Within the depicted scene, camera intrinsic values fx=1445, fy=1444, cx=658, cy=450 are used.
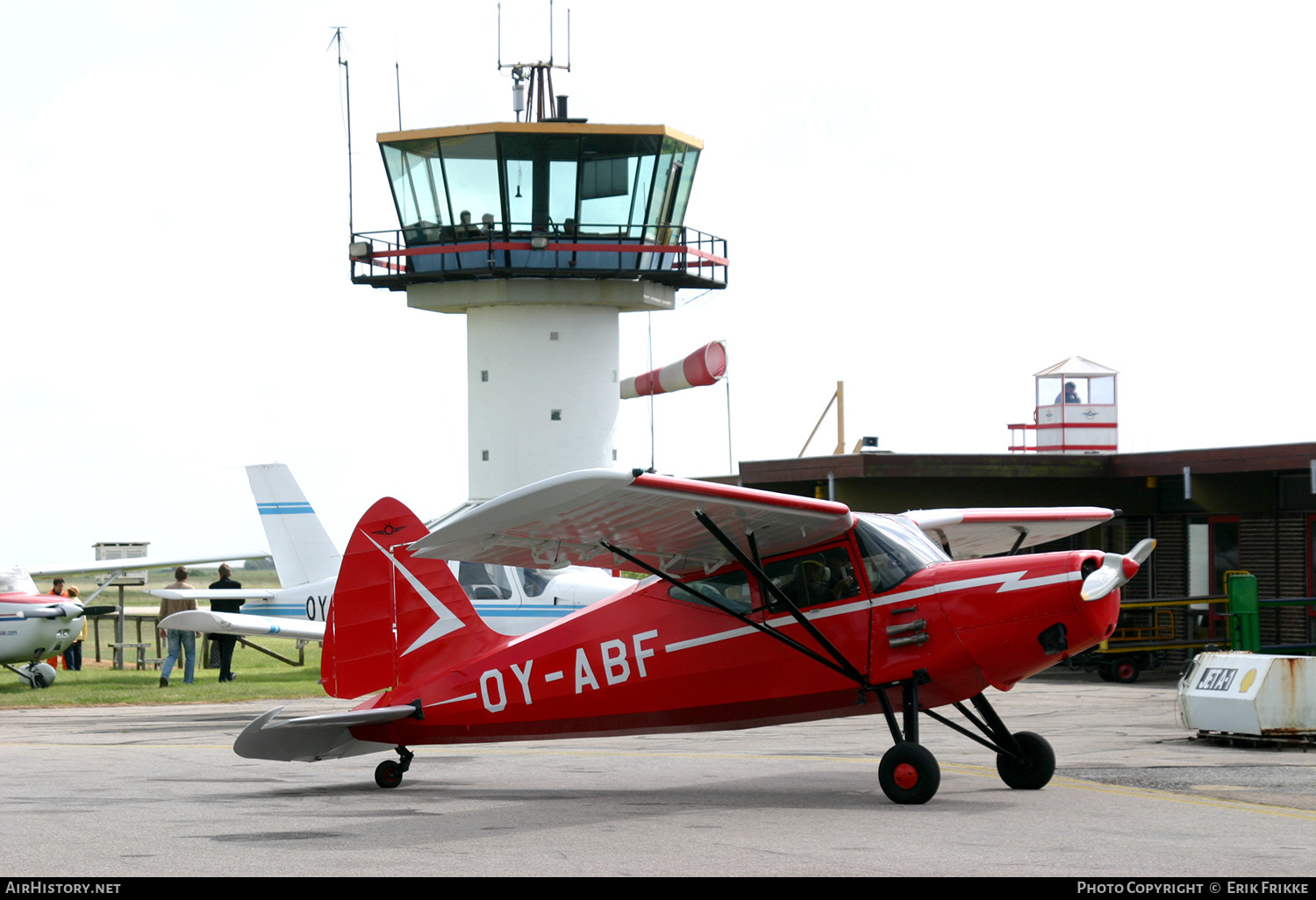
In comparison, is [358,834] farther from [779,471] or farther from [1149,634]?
[1149,634]

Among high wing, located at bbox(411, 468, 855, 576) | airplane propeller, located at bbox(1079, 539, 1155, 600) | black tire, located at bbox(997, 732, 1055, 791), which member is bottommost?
black tire, located at bbox(997, 732, 1055, 791)

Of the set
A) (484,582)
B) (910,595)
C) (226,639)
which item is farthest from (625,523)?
(226,639)

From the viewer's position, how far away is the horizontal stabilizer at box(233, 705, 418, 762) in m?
9.83

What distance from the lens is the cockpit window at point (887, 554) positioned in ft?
30.6

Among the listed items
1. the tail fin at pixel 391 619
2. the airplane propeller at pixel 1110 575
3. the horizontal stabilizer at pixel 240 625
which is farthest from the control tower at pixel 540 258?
the airplane propeller at pixel 1110 575

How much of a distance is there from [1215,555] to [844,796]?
16055 millimetres

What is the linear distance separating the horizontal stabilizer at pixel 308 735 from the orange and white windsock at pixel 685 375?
1855cm

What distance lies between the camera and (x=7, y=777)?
37.9 feet

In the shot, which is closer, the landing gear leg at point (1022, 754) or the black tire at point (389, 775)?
the landing gear leg at point (1022, 754)

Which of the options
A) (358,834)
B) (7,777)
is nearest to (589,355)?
(7,777)

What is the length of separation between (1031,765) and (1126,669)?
12292mm

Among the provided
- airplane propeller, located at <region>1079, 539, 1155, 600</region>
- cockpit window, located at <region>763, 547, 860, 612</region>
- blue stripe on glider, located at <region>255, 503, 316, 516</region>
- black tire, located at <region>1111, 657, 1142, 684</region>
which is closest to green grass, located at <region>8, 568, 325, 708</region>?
blue stripe on glider, located at <region>255, 503, 316, 516</region>

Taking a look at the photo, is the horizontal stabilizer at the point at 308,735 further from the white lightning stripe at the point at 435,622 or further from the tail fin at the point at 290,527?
the tail fin at the point at 290,527

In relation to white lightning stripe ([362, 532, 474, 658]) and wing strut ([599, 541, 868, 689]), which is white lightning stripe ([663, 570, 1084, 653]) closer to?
wing strut ([599, 541, 868, 689])
